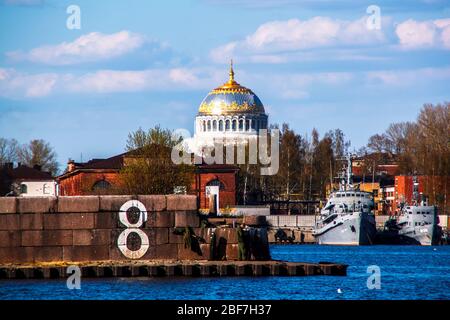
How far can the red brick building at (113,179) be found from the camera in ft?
414

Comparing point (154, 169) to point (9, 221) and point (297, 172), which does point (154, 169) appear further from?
point (297, 172)

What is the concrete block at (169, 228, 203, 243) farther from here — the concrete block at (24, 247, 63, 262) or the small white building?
the small white building

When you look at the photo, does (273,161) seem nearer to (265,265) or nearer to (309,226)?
(309,226)

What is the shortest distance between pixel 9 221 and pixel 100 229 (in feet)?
10.1

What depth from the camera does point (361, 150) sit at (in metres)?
194

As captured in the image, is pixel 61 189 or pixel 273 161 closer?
pixel 61 189

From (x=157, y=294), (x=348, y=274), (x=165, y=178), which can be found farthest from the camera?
(x=165, y=178)

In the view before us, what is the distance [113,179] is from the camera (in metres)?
126

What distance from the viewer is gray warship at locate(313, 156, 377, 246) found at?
4929 inches

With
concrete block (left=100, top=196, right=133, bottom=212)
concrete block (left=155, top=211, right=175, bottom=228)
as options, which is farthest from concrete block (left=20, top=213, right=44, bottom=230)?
concrete block (left=155, top=211, right=175, bottom=228)

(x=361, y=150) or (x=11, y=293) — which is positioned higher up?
(x=361, y=150)

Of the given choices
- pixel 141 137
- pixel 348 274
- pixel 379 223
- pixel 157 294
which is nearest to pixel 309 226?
pixel 379 223

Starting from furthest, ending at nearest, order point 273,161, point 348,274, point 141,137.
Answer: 1. point 273,161
2. point 141,137
3. point 348,274
